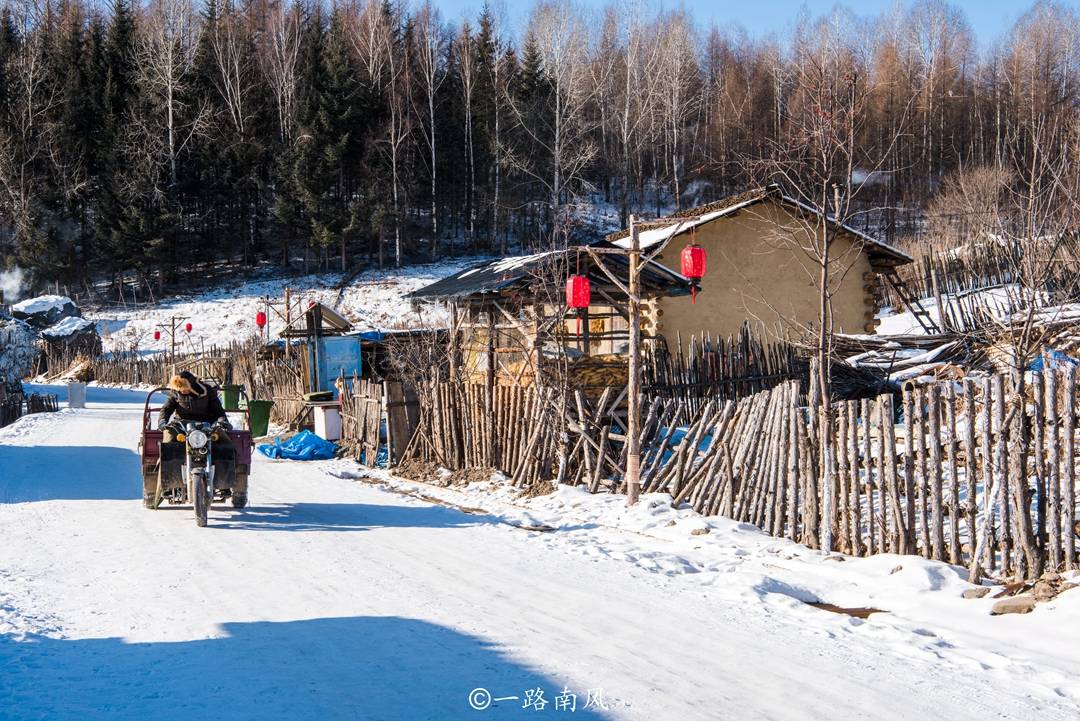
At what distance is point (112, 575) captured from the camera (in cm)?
729

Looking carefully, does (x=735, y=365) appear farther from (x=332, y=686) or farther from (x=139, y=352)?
(x=139, y=352)

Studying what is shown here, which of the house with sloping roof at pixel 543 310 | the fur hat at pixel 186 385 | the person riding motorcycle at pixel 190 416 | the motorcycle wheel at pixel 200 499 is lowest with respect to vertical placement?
the motorcycle wheel at pixel 200 499

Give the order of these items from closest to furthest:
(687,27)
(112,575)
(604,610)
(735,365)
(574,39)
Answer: (604,610) → (112,575) → (735,365) → (574,39) → (687,27)

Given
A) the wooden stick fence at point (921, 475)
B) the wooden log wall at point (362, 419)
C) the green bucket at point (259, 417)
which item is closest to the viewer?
the wooden stick fence at point (921, 475)

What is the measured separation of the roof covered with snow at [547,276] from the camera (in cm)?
1578

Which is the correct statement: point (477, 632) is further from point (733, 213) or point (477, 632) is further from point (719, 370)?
point (733, 213)

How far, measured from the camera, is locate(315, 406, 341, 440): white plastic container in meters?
18.8

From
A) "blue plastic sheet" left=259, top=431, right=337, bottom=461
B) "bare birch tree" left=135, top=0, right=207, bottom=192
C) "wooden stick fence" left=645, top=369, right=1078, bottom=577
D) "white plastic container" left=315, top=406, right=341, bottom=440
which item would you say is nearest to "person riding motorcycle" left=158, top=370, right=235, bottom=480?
"wooden stick fence" left=645, top=369, right=1078, bottom=577

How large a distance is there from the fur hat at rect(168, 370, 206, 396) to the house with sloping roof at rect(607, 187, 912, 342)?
488 inches

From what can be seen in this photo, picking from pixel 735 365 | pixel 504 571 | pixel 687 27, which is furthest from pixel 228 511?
pixel 687 27

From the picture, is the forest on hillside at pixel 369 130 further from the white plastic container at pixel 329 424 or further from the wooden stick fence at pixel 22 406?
the white plastic container at pixel 329 424

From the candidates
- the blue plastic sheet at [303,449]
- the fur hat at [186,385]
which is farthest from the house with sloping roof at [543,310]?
the fur hat at [186,385]

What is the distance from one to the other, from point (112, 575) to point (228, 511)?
3348mm

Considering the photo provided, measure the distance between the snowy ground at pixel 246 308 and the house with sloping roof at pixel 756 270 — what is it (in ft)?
64.9
